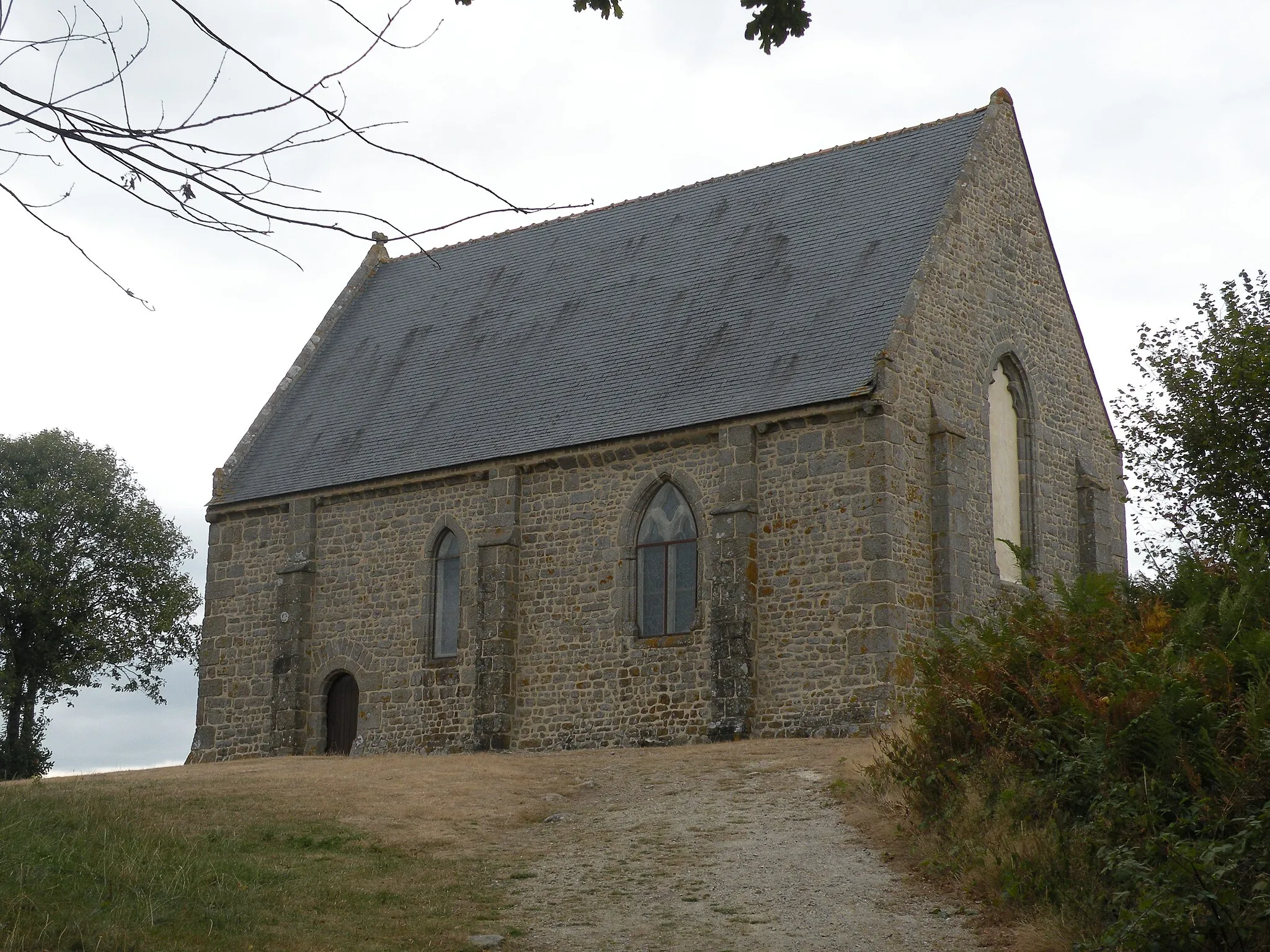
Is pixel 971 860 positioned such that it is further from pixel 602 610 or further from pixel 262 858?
pixel 602 610

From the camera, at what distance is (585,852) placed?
43.3ft

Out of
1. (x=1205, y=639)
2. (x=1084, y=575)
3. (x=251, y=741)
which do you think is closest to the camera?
(x=1205, y=639)

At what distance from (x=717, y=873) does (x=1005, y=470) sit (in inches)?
525

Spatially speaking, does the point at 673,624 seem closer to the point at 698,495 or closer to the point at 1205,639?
the point at 698,495

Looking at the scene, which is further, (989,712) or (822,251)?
(822,251)

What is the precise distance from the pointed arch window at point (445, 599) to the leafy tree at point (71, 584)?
49.2ft

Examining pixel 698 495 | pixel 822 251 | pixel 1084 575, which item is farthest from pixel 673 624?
pixel 1084 575

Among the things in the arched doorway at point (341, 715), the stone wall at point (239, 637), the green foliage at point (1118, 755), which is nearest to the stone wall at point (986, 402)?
the green foliage at point (1118, 755)

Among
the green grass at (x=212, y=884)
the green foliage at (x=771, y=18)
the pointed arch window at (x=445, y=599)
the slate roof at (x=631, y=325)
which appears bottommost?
the green grass at (x=212, y=884)

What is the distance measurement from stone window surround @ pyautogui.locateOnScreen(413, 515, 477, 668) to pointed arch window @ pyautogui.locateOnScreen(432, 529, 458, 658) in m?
0.04

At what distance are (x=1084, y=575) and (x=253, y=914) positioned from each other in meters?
8.12

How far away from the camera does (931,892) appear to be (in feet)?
36.1

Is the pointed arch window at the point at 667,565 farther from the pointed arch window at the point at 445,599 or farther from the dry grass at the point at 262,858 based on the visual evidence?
the dry grass at the point at 262,858

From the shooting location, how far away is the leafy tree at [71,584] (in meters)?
35.6
